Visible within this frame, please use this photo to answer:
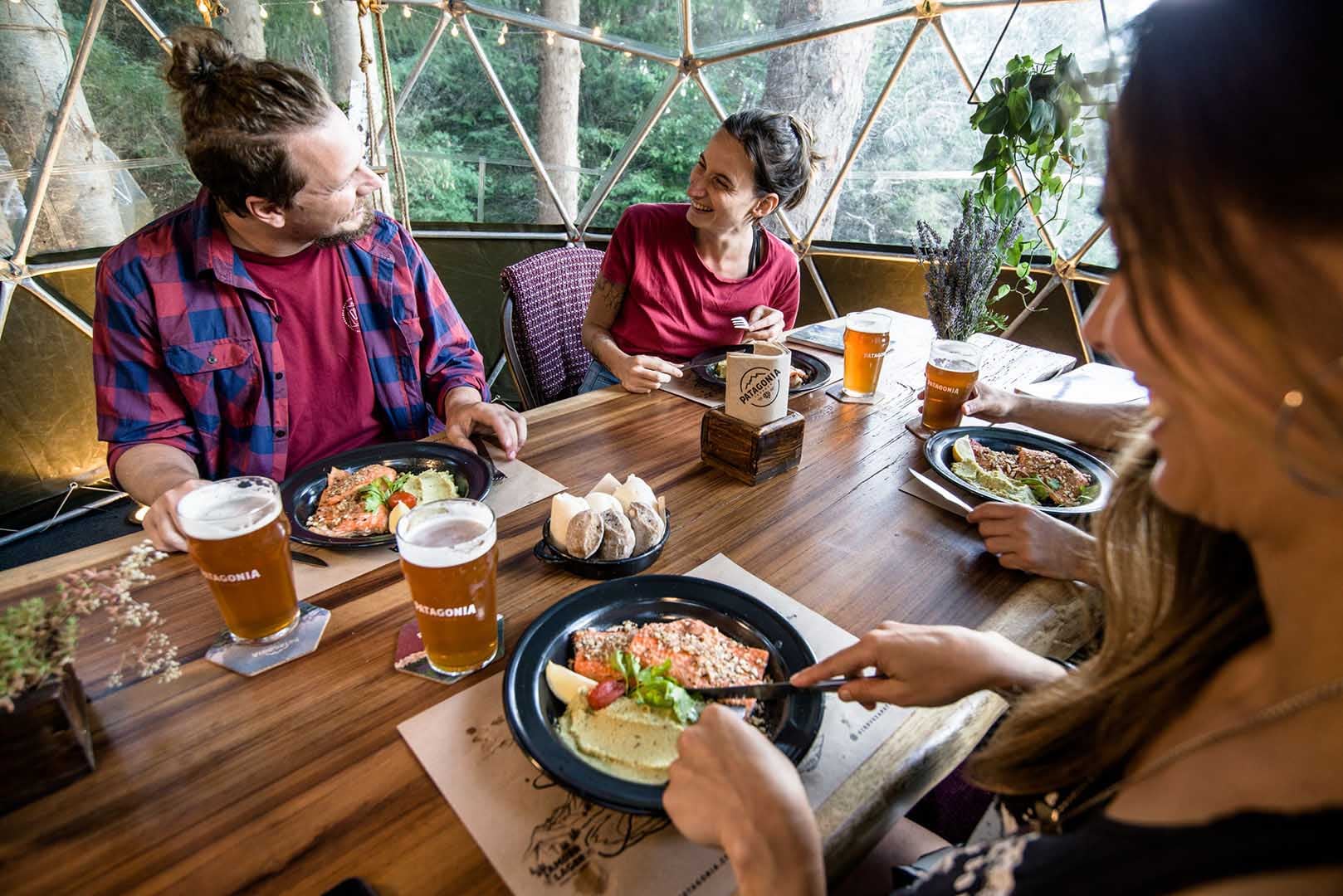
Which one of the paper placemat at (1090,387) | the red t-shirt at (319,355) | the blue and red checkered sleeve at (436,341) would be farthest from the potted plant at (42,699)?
the paper placemat at (1090,387)

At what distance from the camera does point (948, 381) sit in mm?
1776

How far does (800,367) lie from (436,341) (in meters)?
1.24

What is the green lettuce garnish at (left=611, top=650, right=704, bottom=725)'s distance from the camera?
0.89 m

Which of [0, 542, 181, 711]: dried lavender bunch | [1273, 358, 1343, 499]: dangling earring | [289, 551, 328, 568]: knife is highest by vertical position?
[1273, 358, 1343, 499]: dangling earring

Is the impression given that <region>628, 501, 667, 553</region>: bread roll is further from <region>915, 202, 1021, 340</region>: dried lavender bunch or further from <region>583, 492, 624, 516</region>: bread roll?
<region>915, 202, 1021, 340</region>: dried lavender bunch

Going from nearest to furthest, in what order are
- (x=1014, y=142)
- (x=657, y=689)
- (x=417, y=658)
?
(x=657, y=689) → (x=417, y=658) → (x=1014, y=142)

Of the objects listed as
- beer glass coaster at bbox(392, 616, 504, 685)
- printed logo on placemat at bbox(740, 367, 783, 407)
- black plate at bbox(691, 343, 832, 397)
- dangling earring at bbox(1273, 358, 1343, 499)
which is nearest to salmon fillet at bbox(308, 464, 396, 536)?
beer glass coaster at bbox(392, 616, 504, 685)

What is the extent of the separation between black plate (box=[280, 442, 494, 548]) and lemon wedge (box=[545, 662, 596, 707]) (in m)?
0.49

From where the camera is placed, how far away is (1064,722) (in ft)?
2.59

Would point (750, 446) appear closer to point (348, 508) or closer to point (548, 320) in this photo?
point (348, 508)

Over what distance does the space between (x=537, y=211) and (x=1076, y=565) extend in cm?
483

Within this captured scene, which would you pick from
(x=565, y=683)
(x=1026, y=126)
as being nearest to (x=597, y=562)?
(x=565, y=683)

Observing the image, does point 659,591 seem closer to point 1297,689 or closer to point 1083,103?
point 1297,689

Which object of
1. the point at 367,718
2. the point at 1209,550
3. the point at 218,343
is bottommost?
the point at 367,718
